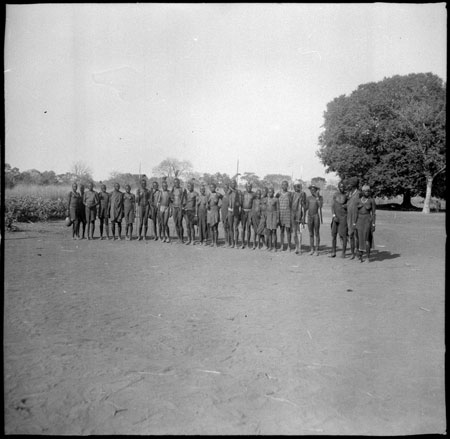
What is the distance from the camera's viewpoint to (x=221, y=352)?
169 inches

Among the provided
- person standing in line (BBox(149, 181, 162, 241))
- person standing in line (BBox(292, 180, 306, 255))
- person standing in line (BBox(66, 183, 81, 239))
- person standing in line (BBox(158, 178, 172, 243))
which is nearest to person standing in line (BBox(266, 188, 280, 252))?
person standing in line (BBox(292, 180, 306, 255))

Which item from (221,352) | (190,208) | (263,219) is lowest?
(221,352)

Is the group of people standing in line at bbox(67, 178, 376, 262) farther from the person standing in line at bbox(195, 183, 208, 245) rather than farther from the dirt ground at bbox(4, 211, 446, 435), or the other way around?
the dirt ground at bbox(4, 211, 446, 435)

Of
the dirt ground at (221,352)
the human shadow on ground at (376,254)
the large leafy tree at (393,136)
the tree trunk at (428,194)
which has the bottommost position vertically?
the dirt ground at (221,352)

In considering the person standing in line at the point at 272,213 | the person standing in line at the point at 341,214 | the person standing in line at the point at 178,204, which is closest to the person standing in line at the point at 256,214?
the person standing in line at the point at 272,213

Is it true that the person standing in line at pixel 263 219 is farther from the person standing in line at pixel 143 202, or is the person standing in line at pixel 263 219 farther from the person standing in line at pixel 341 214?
the person standing in line at pixel 143 202

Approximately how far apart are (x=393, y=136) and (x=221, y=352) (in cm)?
3203

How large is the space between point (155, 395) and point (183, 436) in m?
0.51

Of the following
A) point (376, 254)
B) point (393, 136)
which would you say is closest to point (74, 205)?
point (376, 254)

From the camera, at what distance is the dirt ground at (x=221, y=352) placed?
3.15 metres

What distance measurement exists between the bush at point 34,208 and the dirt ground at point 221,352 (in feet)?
36.9

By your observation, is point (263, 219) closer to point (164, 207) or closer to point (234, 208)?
point (234, 208)

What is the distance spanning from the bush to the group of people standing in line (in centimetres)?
617

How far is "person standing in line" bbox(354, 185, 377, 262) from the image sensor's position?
9688mm
